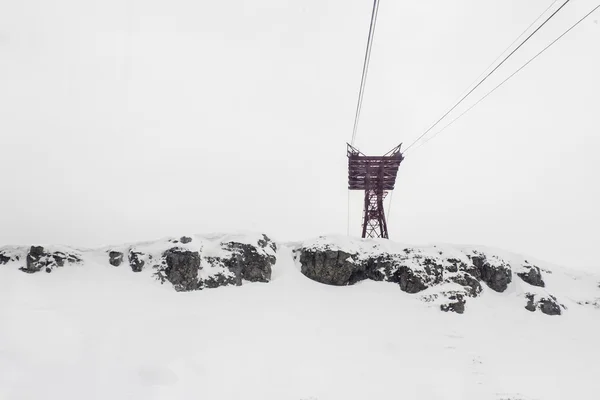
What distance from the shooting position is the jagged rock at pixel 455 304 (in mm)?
14352

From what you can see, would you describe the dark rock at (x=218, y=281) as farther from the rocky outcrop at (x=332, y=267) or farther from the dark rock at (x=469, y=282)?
the dark rock at (x=469, y=282)

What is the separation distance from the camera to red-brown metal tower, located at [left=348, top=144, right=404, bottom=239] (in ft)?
79.1

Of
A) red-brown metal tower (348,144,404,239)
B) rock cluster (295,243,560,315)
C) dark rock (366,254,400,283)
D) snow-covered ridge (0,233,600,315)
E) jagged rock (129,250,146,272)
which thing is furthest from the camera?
red-brown metal tower (348,144,404,239)

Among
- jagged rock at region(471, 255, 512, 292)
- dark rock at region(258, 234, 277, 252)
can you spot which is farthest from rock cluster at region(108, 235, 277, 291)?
jagged rock at region(471, 255, 512, 292)

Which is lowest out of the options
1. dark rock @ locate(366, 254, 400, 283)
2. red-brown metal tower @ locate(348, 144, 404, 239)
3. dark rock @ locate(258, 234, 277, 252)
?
dark rock @ locate(366, 254, 400, 283)

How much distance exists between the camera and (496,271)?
17359 millimetres

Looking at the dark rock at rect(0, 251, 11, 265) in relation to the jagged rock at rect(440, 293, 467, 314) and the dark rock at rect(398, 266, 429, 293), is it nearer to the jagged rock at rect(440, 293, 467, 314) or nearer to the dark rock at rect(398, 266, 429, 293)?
the dark rock at rect(398, 266, 429, 293)

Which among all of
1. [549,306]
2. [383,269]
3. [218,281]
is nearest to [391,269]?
[383,269]

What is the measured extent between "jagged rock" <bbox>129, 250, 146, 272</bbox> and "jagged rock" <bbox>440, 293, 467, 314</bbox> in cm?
1588

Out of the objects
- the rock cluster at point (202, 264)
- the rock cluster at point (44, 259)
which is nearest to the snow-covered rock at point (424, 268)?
the rock cluster at point (202, 264)

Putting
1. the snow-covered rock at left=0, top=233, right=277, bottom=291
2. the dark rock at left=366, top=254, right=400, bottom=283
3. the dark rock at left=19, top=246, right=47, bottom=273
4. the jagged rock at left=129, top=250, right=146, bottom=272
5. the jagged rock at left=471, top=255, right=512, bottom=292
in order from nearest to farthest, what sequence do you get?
the dark rock at left=19, top=246, right=47, bottom=273 → the snow-covered rock at left=0, top=233, right=277, bottom=291 → the jagged rock at left=129, top=250, right=146, bottom=272 → the dark rock at left=366, top=254, right=400, bottom=283 → the jagged rock at left=471, top=255, right=512, bottom=292

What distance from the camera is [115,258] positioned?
15445 millimetres

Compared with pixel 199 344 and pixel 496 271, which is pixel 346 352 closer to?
pixel 199 344

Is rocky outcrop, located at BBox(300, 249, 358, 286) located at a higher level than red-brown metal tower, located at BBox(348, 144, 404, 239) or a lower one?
lower
